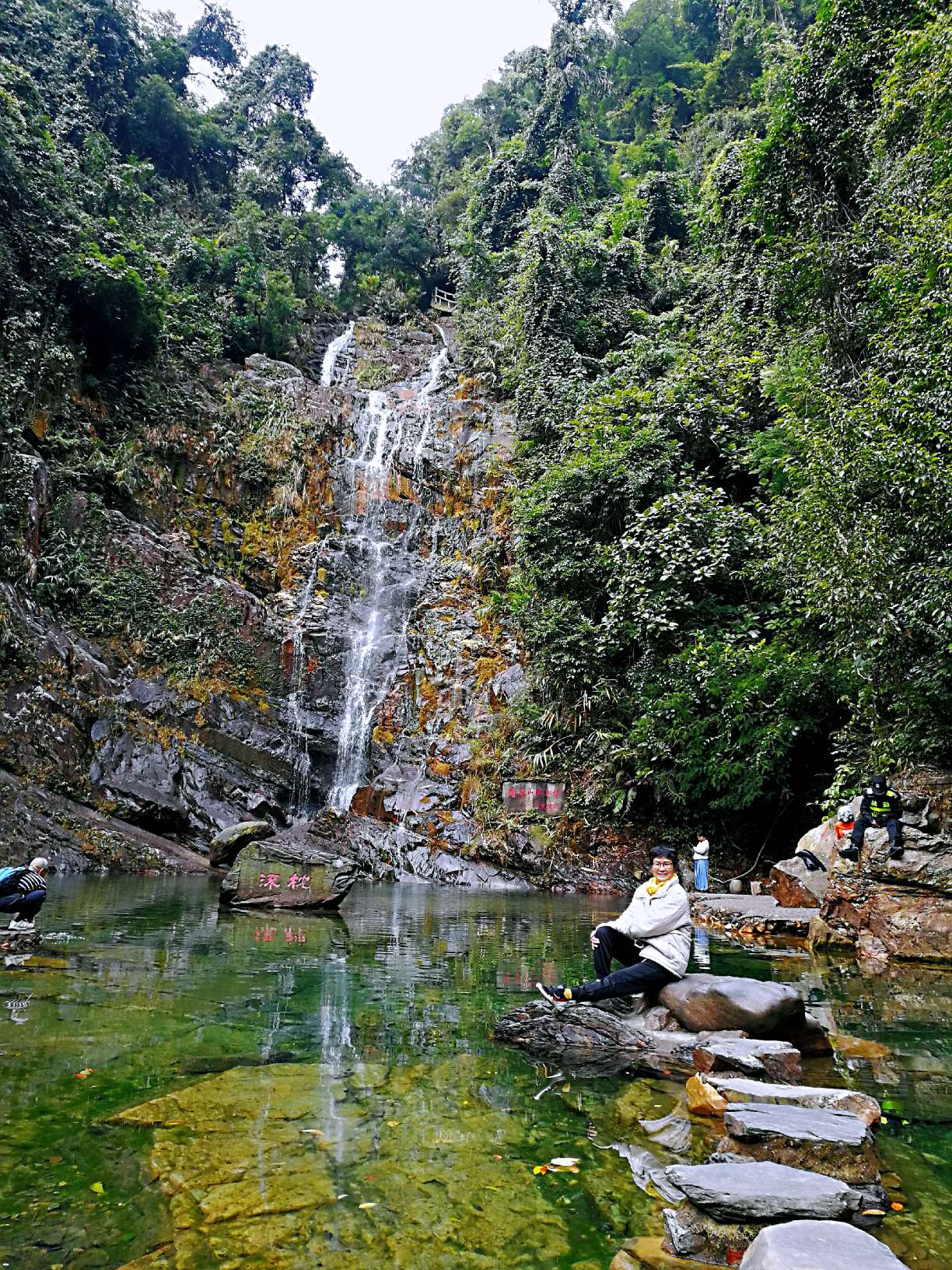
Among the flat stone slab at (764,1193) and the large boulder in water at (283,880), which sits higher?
the large boulder in water at (283,880)

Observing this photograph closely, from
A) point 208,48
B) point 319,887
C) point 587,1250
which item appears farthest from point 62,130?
point 587,1250

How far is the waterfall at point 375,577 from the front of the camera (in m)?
19.3

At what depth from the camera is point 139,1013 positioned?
4.40 meters

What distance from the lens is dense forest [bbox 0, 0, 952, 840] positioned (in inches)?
379

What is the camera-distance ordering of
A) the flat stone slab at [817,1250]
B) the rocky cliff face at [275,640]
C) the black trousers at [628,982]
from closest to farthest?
the flat stone slab at [817,1250]
the black trousers at [628,982]
the rocky cliff face at [275,640]

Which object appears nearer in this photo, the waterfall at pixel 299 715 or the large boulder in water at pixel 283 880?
the large boulder in water at pixel 283 880

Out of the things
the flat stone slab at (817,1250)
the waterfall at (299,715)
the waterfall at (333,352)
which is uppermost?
the waterfall at (333,352)

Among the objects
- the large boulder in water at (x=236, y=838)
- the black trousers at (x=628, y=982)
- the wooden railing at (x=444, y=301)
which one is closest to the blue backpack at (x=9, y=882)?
the black trousers at (x=628, y=982)

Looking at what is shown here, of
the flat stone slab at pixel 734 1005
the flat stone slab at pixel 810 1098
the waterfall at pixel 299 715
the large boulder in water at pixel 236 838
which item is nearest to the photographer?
the flat stone slab at pixel 810 1098

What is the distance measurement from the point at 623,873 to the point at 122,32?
3511cm

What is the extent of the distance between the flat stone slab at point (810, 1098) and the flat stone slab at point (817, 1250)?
1118 mm

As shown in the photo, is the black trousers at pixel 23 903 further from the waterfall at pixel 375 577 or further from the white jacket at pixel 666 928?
the waterfall at pixel 375 577

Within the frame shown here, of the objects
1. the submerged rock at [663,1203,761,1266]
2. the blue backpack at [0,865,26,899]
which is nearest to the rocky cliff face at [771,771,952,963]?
the submerged rock at [663,1203,761,1266]

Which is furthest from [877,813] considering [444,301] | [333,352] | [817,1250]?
[444,301]
